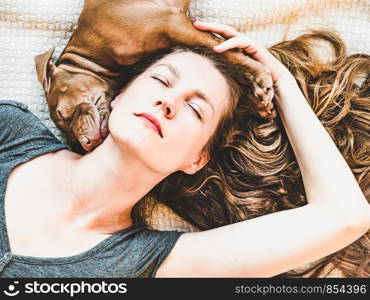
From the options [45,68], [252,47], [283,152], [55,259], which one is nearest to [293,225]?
[283,152]

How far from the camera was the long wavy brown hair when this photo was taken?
1.44 metres

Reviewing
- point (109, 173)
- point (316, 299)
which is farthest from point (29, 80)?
point (316, 299)

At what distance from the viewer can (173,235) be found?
141 cm

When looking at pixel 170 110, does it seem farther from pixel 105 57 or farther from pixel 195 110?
pixel 105 57

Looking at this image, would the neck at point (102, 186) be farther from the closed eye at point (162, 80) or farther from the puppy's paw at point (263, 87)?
the puppy's paw at point (263, 87)

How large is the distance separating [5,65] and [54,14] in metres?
0.20

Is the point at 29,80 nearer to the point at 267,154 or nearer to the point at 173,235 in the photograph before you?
the point at 173,235

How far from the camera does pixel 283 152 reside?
1.44 meters

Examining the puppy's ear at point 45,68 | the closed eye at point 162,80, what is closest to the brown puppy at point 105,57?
the puppy's ear at point 45,68

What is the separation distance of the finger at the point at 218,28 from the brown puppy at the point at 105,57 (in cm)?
2

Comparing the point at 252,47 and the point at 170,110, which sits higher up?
the point at 252,47

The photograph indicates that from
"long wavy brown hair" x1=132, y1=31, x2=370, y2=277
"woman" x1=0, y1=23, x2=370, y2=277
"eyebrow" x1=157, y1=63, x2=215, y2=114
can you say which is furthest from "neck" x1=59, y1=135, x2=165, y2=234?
"eyebrow" x1=157, y1=63, x2=215, y2=114

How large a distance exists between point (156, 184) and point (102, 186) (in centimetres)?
15

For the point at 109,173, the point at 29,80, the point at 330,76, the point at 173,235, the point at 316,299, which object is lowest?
the point at 316,299
